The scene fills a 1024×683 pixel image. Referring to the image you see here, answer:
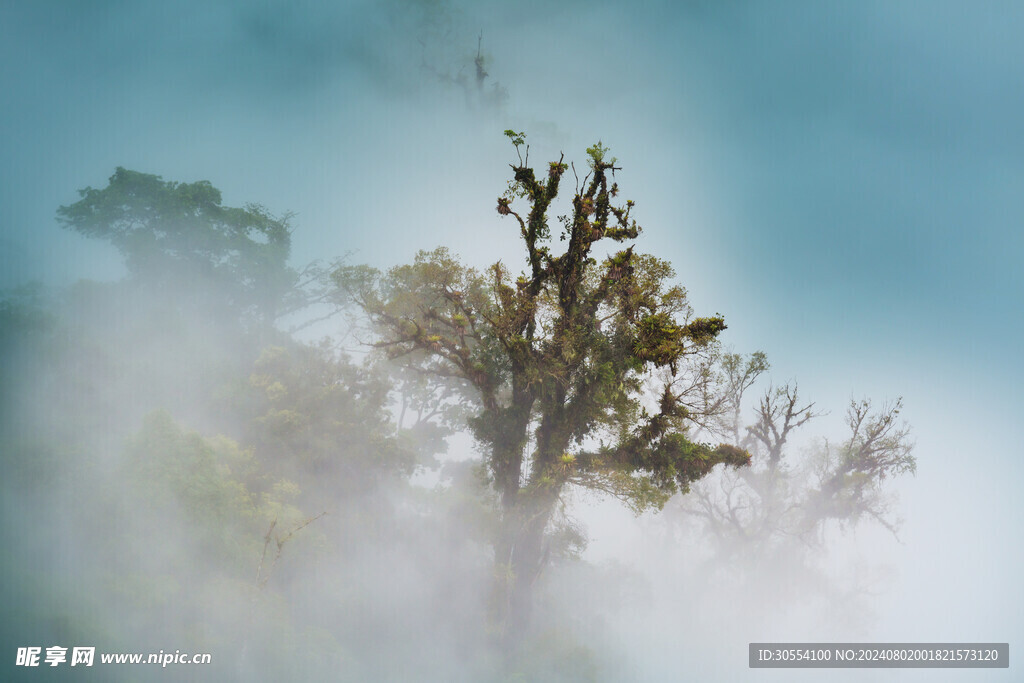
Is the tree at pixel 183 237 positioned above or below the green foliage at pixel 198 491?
above

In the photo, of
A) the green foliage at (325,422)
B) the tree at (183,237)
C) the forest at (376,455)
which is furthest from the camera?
the tree at (183,237)

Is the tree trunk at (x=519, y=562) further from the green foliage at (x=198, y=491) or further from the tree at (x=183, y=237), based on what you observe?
the tree at (x=183, y=237)

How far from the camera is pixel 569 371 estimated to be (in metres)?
21.0

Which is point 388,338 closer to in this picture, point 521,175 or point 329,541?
point 521,175

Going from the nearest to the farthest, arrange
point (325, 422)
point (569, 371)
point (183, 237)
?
point (569, 371) → point (325, 422) → point (183, 237)

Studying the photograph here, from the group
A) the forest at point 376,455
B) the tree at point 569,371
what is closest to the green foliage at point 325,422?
the forest at point 376,455

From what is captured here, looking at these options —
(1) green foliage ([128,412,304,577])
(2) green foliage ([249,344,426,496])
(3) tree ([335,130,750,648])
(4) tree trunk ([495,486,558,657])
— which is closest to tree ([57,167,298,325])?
(2) green foliage ([249,344,426,496])

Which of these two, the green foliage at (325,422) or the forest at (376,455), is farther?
the green foliage at (325,422)

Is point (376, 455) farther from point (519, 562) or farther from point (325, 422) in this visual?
point (519, 562)

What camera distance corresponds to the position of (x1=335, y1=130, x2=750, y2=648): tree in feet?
65.5

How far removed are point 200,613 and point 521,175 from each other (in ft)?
59.5

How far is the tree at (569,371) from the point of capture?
20.0 metres

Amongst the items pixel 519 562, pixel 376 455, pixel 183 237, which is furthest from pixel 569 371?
pixel 183 237

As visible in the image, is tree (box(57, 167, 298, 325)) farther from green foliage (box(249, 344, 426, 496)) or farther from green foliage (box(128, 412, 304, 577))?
green foliage (box(128, 412, 304, 577))
